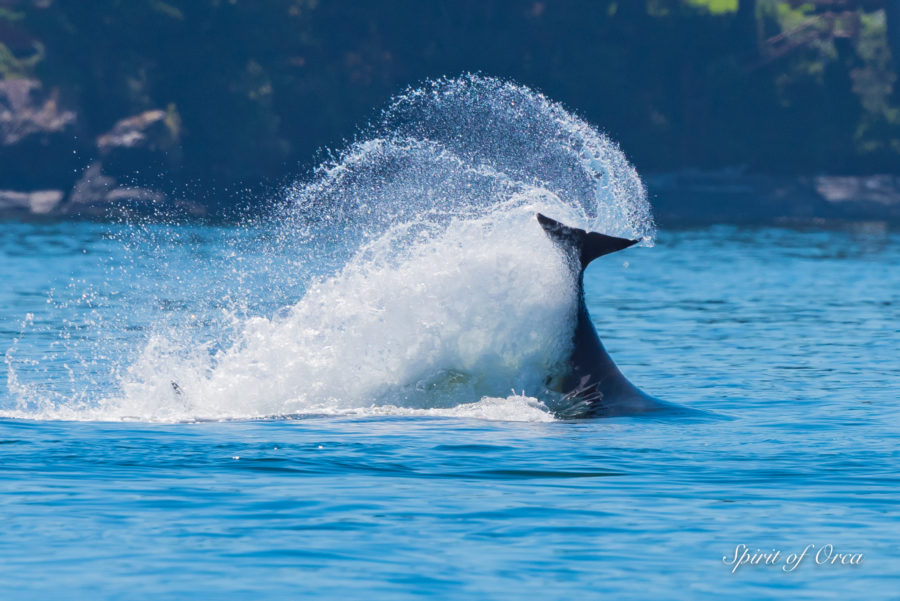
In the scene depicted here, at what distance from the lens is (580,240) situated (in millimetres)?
14047

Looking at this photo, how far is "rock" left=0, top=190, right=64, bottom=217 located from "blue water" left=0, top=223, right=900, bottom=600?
5510 cm

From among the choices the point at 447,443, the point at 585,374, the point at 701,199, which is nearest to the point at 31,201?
the point at 701,199

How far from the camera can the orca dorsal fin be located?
1373 centimetres

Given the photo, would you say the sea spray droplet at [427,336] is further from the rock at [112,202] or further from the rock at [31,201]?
the rock at [31,201]

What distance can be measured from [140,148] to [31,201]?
599cm

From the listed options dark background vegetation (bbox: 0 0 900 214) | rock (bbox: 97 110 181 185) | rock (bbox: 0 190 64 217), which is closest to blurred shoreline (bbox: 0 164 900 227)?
rock (bbox: 0 190 64 217)

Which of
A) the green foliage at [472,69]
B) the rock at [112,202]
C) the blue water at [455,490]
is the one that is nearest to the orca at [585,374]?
the blue water at [455,490]

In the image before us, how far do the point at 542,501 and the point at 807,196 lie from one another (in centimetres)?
7403

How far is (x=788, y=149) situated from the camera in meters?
85.2

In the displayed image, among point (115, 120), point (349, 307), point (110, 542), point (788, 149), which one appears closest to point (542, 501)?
point (110, 542)

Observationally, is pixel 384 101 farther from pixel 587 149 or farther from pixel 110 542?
pixel 110 542

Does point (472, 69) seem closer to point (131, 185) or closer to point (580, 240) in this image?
point (131, 185)

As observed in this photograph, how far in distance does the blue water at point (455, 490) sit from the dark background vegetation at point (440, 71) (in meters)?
59.2

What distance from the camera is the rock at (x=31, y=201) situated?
74.6 metres
